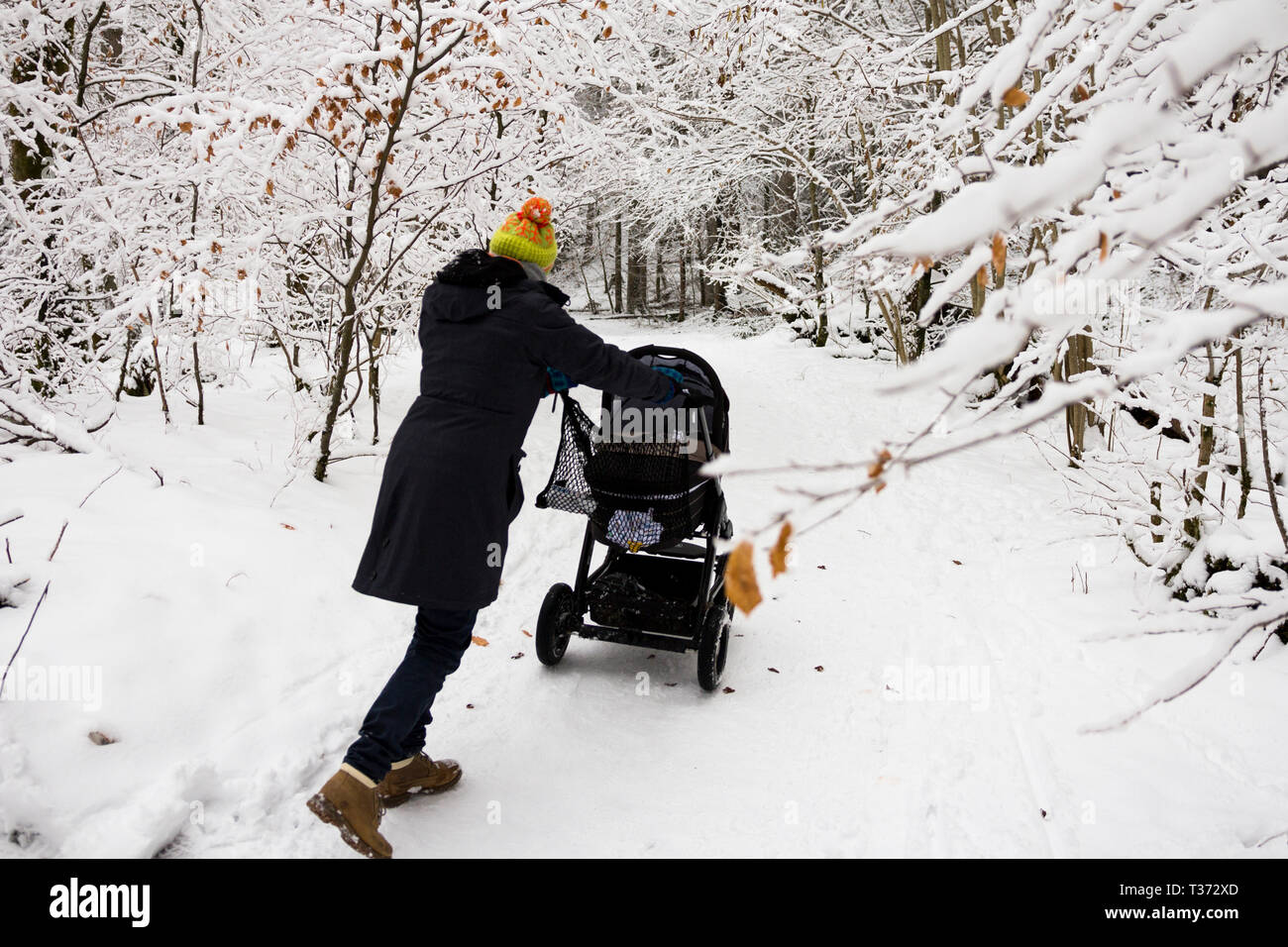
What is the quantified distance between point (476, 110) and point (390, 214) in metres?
0.96

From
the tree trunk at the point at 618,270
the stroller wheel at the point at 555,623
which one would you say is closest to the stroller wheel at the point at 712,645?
the stroller wheel at the point at 555,623

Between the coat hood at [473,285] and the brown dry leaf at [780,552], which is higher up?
the coat hood at [473,285]

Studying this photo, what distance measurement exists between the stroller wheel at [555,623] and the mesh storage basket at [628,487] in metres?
0.42

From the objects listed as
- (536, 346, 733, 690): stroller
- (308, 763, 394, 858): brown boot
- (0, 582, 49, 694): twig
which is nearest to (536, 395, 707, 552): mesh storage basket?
(536, 346, 733, 690): stroller

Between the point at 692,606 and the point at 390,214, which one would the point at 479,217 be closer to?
the point at 390,214

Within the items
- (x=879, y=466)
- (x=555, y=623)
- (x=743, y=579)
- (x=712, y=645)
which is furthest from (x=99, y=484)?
(x=879, y=466)

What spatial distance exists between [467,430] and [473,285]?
0.51 m

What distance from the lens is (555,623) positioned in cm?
388

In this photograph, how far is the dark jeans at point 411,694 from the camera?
248cm

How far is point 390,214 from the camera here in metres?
5.43

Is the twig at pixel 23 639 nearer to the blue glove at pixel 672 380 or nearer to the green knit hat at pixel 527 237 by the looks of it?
the green knit hat at pixel 527 237

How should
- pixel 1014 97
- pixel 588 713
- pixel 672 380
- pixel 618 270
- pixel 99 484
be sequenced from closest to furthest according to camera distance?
pixel 1014 97
pixel 672 380
pixel 588 713
pixel 99 484
pixel 618 270

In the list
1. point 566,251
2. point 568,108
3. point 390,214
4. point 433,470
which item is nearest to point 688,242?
point 566,251

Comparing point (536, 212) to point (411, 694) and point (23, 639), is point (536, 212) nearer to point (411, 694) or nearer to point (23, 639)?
point (411, 694)
